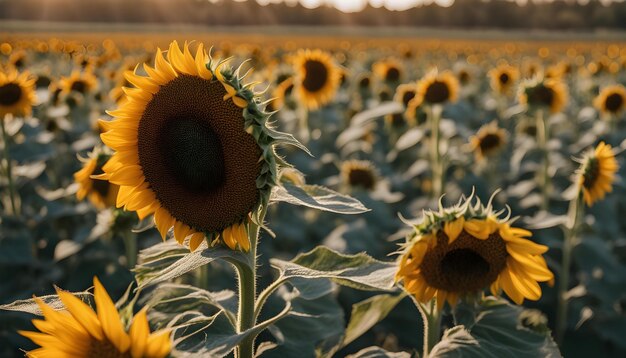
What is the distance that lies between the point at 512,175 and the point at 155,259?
4.97 metres

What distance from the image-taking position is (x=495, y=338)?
5.82 ft

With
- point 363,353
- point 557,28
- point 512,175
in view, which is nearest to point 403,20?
point 557,28

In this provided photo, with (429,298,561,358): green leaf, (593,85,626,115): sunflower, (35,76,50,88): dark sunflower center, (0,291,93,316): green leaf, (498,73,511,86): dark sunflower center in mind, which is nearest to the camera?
(0,291,93,316): green leaf

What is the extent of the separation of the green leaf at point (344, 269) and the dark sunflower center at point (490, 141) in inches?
167

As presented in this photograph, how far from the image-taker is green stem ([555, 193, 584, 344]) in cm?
356

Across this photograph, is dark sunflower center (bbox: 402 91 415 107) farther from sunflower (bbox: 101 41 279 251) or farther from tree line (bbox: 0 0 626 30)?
tree line (bbox: 0 0 626 30)

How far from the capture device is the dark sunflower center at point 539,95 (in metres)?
5.27

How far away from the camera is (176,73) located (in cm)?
160

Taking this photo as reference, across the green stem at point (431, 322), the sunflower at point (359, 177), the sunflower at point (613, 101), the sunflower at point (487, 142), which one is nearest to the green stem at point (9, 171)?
the sunflower at point (359, 177)

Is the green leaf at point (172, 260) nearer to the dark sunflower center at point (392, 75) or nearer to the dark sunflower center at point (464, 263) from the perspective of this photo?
the dark sunflower center at point (464, 263)

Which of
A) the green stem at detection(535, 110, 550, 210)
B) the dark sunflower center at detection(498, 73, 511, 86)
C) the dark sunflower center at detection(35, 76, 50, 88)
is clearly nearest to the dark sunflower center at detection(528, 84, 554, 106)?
the green stem at detection(535, 110, 550, 210)

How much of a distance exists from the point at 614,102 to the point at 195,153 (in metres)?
5.67

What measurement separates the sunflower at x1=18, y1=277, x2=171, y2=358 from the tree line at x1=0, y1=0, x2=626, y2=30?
66.7 meters

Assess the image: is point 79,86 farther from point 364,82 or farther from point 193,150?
point 193,150
